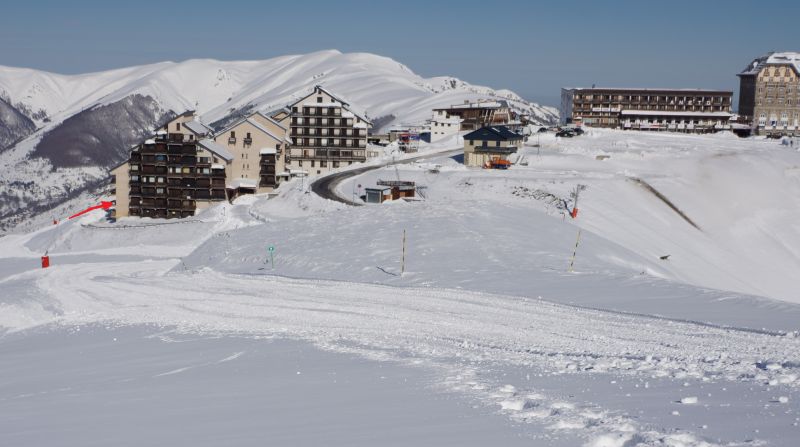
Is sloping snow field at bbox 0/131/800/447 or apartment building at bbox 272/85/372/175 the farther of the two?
apartment building at bbox 272/85/372/175

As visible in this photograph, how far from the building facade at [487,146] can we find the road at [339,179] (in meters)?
8.15

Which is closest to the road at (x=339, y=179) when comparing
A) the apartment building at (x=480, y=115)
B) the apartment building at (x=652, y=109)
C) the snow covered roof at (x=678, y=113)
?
the apartment building at (x=480, y=115)

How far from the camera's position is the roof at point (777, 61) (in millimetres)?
123550

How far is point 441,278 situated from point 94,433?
19.6m

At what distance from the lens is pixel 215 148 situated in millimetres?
74188

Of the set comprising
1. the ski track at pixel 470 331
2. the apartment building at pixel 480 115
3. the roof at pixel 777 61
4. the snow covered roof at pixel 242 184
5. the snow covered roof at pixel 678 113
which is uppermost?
the roof at pixel 777 61

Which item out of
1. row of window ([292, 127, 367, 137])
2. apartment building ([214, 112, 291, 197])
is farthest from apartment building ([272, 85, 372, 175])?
apartment building ([214, 112, 291, 197])

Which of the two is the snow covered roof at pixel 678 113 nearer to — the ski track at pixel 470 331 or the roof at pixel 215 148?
the roof at pixel 215 148

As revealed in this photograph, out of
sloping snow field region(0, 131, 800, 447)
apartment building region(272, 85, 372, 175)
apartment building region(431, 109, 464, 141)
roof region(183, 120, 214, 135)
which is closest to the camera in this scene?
sloping snow field region(0, 131, 800, 447)

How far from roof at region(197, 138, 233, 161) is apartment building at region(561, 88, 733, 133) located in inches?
2710

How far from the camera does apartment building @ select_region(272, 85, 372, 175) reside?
301ft

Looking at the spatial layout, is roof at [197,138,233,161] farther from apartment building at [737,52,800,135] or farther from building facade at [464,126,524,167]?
apartment building at [737,52,800,135]

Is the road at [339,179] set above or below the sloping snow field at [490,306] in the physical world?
above

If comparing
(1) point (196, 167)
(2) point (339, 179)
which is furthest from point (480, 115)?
(1) point (196, 167)
